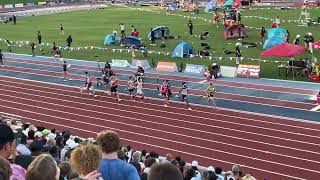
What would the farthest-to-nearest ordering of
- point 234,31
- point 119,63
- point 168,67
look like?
point 234,31, point 119,63, point 168,67

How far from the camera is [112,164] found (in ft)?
18.9

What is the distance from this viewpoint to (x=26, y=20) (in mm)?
65188

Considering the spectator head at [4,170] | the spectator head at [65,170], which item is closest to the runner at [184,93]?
the spectator head at [65,170]

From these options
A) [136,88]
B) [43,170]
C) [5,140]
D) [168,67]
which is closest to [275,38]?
[168,67]

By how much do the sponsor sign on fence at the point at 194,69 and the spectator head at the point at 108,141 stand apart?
975 inches

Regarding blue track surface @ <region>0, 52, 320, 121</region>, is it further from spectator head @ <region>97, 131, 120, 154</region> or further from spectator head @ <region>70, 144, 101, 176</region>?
spectator head @ <region>70, 144, 101, 176</region>

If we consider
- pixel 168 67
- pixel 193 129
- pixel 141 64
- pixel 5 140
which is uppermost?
→ pixel 5 140

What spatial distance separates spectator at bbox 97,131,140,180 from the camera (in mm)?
5676

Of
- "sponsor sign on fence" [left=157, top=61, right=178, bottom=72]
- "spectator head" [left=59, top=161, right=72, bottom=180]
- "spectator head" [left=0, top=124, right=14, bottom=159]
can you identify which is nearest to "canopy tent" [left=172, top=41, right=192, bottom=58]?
"sponsor sign on fence" [left=157, top=61, right=178, bottom=72]

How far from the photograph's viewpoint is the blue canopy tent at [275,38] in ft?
103

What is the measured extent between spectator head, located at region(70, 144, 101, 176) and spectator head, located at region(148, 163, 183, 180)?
3.31 ft

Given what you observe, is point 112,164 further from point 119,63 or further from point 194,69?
point 119,63

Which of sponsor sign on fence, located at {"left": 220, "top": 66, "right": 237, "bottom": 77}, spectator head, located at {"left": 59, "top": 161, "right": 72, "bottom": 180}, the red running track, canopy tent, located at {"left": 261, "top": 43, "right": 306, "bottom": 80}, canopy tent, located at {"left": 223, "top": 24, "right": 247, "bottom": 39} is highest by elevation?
canopy tent, located at {"left": 223, "top": 24, "right": 247, "bottom": 39}

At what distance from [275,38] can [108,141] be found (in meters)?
27.4
